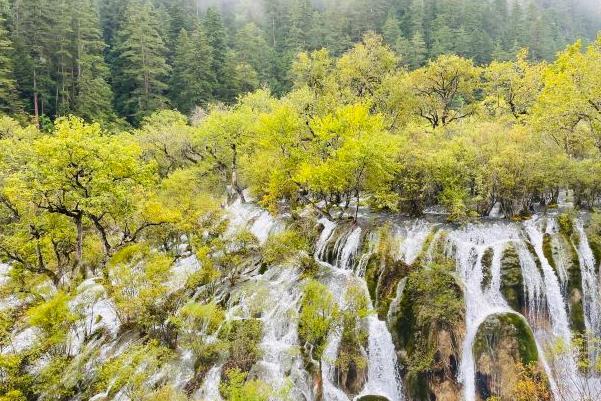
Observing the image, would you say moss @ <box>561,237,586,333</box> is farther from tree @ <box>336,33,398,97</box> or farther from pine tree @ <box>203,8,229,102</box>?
pine tree @ <box>203,8,229,102</box>

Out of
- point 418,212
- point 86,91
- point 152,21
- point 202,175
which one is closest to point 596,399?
point 418,212

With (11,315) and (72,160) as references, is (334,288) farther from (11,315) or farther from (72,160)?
(11,315)

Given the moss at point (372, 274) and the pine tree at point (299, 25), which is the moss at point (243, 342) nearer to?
the moss at point (372, 274)

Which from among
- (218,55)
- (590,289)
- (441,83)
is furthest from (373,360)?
(218,55)

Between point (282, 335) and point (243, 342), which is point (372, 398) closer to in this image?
point (282, 335)

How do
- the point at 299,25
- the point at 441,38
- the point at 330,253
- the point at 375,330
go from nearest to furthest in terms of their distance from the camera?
the point at 375,330 → the point at 330,253 → the point at 441,38 → the point at 299,25

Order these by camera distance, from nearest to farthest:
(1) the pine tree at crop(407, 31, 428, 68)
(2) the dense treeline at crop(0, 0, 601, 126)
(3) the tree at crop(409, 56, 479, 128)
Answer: (3) the tree at crop(409, 56, 479, 128)
(2) the dense treeline at crop(0, 0, 601, 126)
(1) the pine tree at crop(407, 31, 428, 68)

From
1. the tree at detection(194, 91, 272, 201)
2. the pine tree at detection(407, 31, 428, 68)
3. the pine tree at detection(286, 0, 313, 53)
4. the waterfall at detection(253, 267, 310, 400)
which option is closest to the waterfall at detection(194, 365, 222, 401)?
the waterfall at detection(253, 267, 310, 400)
